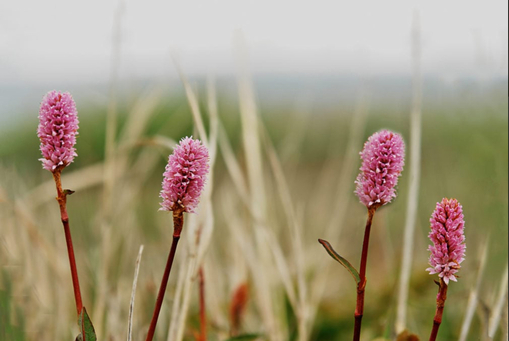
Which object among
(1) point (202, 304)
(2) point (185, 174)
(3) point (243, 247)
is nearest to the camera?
(2) point (185, 174)

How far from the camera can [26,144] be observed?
12.9ft

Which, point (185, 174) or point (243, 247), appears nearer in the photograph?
point (185, 174)

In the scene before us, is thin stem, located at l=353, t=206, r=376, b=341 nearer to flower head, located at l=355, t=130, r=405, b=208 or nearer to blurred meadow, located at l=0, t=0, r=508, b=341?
flower head, located at l=355, t=130, r=405, b=208

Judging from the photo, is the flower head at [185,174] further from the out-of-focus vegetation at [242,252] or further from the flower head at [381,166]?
the out-of-focus vegetation at [242,252]

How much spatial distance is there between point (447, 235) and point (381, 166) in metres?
0.08

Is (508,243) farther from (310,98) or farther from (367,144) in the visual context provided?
(367,144)

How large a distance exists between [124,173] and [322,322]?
649mm

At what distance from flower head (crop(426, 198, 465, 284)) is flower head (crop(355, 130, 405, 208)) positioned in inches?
1.8

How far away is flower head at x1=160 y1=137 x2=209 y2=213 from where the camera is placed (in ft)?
1.57

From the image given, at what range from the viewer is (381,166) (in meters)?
0.51

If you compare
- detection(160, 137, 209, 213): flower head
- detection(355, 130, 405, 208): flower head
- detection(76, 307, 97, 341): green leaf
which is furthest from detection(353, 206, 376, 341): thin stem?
detection(76, 307, 97, 341): green leaf

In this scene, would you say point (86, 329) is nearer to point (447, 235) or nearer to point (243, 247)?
point (447, 235)

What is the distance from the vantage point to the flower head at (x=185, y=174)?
0.48 m

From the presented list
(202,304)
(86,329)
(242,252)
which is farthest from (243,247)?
(86,329)
